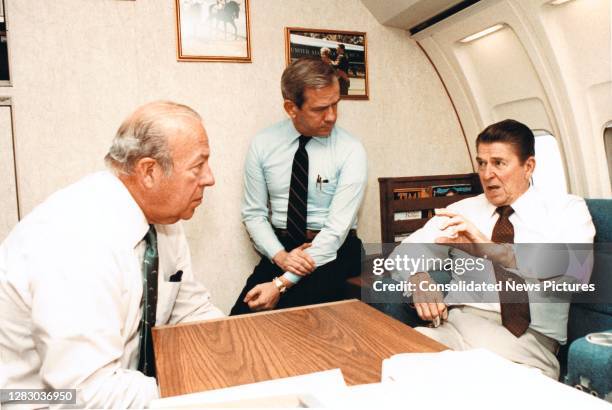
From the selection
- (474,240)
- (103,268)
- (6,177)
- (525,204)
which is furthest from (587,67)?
(6,177)

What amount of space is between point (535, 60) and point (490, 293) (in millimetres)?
1557

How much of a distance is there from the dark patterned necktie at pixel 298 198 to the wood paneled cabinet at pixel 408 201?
0.85 meters

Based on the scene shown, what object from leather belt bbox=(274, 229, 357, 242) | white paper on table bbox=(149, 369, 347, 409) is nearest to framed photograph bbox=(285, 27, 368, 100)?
leather belt bbox=(274, 229, 357, 242)

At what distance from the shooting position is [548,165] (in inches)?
124

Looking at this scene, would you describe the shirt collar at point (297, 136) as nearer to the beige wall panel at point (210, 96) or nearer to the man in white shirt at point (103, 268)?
the beige wall panel at point (210, 96)

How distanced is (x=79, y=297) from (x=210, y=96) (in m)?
2.18

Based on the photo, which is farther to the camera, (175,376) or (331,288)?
(331,288)

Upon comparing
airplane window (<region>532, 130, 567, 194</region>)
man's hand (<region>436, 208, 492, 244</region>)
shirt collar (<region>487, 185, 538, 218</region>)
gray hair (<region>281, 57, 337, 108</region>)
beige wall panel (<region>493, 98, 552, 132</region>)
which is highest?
gray hair (<region>281, 57, 337, 108</region>)

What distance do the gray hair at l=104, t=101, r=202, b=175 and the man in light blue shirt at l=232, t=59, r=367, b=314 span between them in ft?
4.25

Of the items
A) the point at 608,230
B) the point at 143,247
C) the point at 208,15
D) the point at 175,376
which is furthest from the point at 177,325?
the point at 208,15

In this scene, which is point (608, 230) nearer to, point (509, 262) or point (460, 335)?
point (509, 262)

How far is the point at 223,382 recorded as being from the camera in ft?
4.07

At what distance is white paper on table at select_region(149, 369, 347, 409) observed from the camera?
1.05 m

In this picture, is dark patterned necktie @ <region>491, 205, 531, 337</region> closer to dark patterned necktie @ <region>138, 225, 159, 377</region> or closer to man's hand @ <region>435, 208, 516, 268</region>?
man's hand @ <region>435, 208, 516, 268</region>
